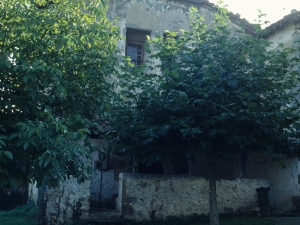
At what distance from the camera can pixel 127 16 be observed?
16.0 metres

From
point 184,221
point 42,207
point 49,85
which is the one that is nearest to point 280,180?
point 184,221

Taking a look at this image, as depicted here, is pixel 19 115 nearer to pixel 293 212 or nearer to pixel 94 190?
pixel 94 190

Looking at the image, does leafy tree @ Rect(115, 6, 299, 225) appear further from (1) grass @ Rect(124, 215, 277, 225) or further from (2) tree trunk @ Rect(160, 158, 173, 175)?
(2) tree trunk @ Rect(160, 158, 173, 175)

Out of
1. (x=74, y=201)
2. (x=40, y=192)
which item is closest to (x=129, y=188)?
(x=74, y=201)

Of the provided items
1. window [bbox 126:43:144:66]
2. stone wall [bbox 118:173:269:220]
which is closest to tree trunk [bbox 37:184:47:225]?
stone wall [bbox 118:173:269:220]

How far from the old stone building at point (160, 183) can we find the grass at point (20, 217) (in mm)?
682

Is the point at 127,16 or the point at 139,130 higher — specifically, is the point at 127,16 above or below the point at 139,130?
above

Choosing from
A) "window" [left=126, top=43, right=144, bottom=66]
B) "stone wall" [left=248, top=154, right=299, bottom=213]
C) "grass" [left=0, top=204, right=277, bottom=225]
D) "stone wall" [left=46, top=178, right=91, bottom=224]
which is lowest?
"grass" [left=0, top=204, right=277, bottom=225]

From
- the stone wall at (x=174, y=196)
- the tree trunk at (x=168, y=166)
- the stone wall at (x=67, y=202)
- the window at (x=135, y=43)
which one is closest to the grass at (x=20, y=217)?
the stone wall at (x=67, y=202)

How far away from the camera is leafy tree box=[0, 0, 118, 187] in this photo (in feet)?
20.2

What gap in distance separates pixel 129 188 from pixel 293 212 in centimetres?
530

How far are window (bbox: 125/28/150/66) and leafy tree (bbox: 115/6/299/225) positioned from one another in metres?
5.37

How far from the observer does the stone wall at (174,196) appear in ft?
37.4

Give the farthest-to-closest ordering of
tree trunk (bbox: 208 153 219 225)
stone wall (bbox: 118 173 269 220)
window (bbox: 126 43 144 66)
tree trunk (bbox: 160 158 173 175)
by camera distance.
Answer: window (bbox: 126 43 144 66)
tree trunk (bbox: 160 158 173 175)
stone wall (bbox: 118 173 269 220)
tree trunk (bbox: 208 153 219 225)
